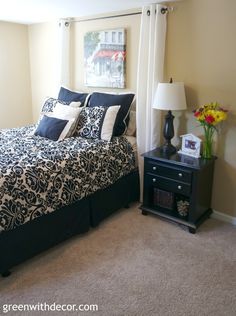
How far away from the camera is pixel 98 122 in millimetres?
2896

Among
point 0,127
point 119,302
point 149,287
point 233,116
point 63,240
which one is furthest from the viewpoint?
point 0,127

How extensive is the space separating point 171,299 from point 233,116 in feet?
5.35

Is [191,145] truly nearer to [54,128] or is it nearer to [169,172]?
[169,172]

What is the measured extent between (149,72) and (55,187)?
58.4 inches

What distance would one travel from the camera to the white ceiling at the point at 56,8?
9.11ft

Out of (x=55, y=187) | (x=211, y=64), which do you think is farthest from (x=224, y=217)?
(x=55, y=187)

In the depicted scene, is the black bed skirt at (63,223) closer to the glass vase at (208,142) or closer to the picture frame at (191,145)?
the picture frame at (191,145)

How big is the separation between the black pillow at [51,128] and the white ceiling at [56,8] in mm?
1156

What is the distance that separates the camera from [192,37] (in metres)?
2.65

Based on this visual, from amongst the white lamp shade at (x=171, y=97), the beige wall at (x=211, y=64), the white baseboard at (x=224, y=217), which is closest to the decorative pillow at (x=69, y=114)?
the white lamp shade at (x=171, y=97)

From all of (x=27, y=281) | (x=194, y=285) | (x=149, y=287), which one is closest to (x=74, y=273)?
(x=27, y=281)

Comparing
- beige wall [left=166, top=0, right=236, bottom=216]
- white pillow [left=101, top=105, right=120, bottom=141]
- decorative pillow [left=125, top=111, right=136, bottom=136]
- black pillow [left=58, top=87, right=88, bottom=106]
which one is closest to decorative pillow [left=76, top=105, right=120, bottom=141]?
white pillow [left=101, top=105, right=120, bottom=141]

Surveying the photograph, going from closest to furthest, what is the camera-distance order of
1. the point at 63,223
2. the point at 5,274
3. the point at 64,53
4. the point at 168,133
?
the point at 5,274, the point at 63,223, the point at 168,133, the point at 64,53

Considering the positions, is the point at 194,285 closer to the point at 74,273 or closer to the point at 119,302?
the point at 119,302
